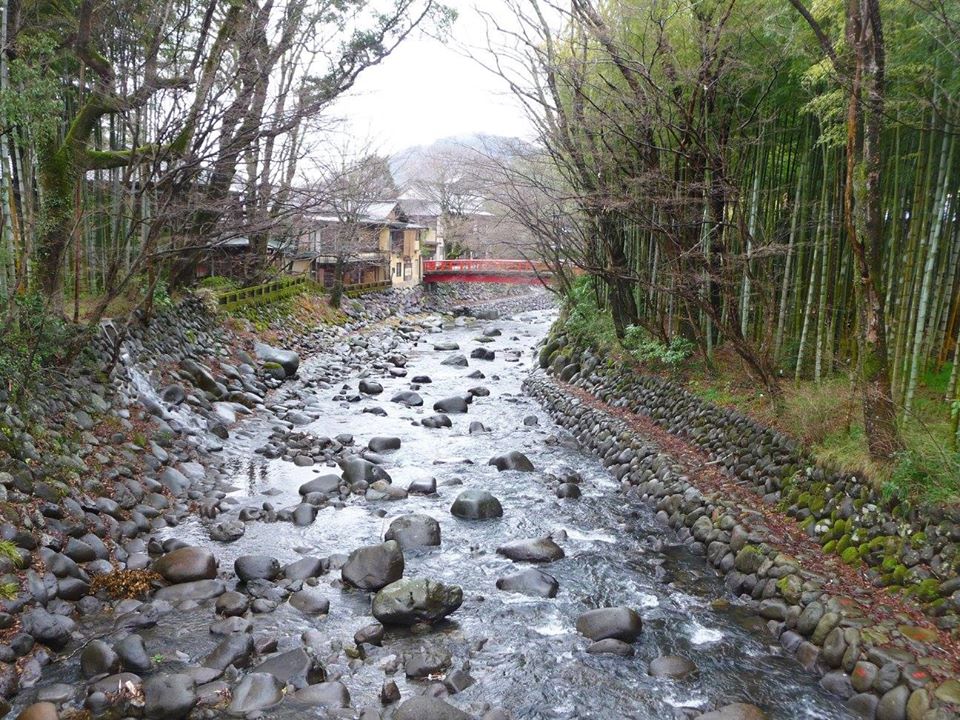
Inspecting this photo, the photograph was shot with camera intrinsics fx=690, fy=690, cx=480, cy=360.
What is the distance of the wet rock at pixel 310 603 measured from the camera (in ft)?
20.6

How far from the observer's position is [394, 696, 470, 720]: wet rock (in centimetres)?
476

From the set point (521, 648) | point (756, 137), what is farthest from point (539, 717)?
point (756, 137)

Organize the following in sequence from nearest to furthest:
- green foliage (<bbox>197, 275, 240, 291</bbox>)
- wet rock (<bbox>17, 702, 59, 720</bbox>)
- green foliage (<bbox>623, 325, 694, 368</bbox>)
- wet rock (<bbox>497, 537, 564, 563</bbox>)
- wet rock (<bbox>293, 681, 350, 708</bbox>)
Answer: wet rock (<bbox>17, 702, 59, 720</bbox>) < wet rock (<bbox>293, 681, 350, 708</bbox>) < wet rock (<bbox>497, 537, 564, 563</bbox>) < green foliage (<bbox>623, 325, 694, 368</bbox>) < green foliage (<bbox>197, 275, 240, 291</bbox>)

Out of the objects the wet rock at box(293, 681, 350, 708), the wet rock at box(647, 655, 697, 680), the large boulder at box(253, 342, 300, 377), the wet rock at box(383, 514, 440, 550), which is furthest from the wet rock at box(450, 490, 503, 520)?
the large boulder at box(253, 342, 300, 377)

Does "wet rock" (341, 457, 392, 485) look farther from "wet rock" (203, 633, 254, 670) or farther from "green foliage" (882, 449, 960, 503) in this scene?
"green foliage" (882, 449, 960, 503)

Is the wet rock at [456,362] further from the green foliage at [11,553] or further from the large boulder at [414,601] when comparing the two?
the green foliage at [11,553]

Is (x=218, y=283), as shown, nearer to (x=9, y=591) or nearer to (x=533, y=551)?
(x=533, y=551)

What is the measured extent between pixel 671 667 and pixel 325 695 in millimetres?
2680

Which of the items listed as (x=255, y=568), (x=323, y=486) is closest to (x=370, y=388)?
(x=323, y=486)

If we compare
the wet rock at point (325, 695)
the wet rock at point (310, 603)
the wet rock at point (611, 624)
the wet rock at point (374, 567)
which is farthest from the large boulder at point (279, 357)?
the wet rock at point (325, 695)

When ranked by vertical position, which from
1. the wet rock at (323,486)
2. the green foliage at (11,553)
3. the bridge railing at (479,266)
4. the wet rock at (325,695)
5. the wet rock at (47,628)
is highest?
the bridge railing at (479,266)

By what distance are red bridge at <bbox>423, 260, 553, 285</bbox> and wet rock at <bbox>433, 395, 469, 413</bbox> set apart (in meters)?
14.5

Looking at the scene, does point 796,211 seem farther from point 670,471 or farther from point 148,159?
point 148,159

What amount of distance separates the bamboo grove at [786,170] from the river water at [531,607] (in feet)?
7.70
